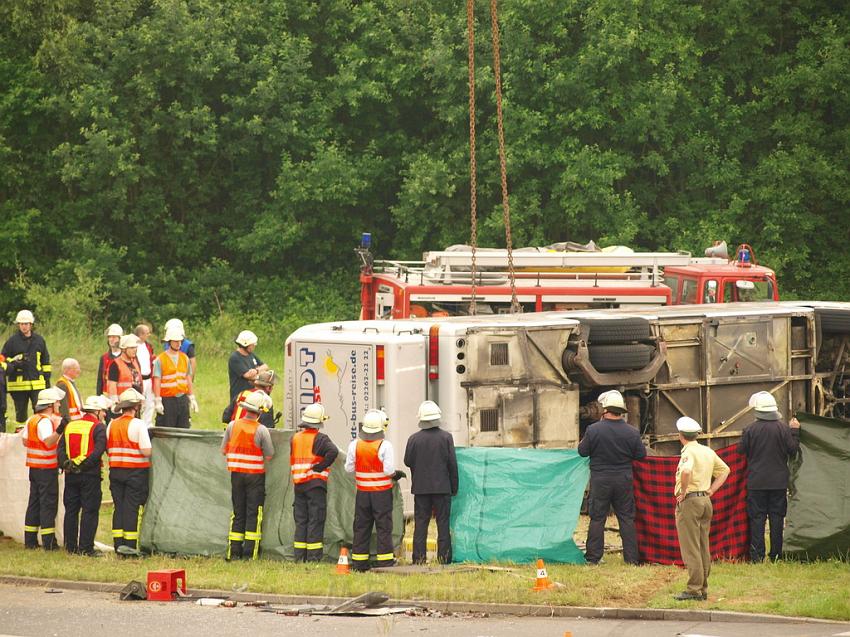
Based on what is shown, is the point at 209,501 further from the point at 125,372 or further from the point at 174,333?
the point at 174,333

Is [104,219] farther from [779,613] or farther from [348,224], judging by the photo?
[779,613]

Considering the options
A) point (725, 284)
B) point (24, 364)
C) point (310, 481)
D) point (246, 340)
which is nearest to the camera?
point (310, 481)

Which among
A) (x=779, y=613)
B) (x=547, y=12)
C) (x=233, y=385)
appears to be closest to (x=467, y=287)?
(x=233, y=385)

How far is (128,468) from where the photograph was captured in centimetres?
1513

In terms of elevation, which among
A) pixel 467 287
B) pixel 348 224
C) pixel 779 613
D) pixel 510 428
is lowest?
pixel 779 613

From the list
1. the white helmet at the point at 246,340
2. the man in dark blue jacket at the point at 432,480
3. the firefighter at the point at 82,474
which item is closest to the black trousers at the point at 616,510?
the man in dark blue jacket at the point at 432,480

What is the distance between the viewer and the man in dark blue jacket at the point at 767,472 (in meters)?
14.4

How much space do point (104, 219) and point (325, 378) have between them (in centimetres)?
2314

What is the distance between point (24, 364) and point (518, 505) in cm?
873

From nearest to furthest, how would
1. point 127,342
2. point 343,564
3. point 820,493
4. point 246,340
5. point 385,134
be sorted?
point 343,564 < point 820,493 < point 246,340 < point 127,342 < point 385,134

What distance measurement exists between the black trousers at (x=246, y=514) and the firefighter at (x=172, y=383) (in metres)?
4.56

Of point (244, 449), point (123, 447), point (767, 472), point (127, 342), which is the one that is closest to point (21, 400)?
point (127, 342)

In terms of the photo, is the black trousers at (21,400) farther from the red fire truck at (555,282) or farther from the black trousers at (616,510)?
the black trousers at (616,510)

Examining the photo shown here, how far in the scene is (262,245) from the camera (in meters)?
38.4
